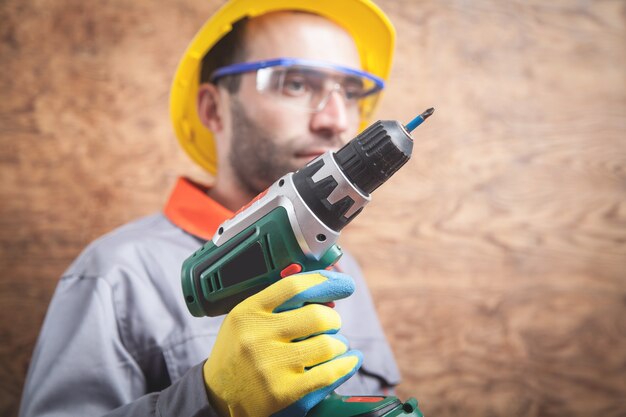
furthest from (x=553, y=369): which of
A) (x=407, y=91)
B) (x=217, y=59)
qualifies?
(x=217, y=59)

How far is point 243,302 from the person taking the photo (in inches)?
21.9

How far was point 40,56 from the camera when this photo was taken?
108 centimetres

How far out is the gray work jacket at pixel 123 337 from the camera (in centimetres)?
67

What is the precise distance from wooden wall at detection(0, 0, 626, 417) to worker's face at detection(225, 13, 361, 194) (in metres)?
0.33

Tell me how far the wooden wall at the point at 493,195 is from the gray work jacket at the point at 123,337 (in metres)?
0.36

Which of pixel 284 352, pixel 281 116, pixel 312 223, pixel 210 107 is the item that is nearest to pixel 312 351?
pixel 284 352

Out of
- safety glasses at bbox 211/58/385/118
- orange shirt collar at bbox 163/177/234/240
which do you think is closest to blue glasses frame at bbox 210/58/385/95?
safety glasses at bbox 211/58/385/118

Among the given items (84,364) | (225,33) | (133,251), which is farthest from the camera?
(225,33)

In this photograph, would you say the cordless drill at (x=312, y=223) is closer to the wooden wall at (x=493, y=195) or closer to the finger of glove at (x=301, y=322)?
the finger of glove at (x=301, y=322)

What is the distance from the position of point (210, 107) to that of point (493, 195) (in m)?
0.84

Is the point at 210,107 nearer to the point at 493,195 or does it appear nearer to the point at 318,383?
the point at 318,383

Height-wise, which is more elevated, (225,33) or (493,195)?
(225,33)

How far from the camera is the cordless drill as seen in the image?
54 centimetres

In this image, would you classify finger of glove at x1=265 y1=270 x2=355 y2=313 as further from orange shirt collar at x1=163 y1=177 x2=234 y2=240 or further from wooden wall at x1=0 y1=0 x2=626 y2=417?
wooden wall at x1=0 y1=0 x2=626 y2=417
